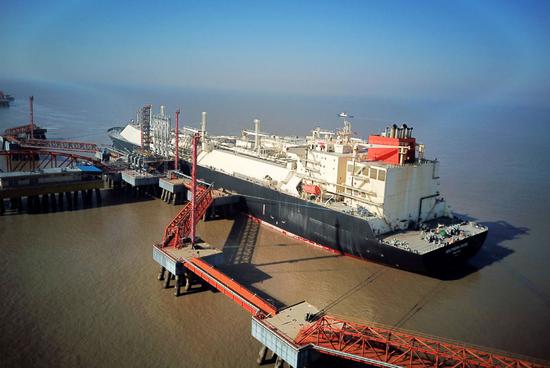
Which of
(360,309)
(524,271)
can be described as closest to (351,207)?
(360,309)

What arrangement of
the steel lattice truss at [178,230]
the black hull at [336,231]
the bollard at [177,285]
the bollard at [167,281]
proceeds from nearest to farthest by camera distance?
the bollard at [177,285]
the bollard at [167,281]
the steel lattice truss at [178,230]
the black hull at [336,231]

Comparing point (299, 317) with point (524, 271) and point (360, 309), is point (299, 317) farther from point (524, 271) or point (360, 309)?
point (524, 271)

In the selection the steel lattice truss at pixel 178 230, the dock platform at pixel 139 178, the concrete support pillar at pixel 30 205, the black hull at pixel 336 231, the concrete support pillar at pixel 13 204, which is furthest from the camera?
the dock platform at pixel 139 178

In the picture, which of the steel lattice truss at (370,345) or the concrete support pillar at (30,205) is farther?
the concrete support pillar at (30,205)

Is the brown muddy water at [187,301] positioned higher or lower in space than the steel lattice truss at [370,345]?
lower

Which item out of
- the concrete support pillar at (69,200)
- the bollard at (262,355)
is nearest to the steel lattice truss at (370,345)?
the bollard at (262,355)

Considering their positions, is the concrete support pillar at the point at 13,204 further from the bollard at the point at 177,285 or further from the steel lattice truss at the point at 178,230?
the bollard at the point at 177,285
